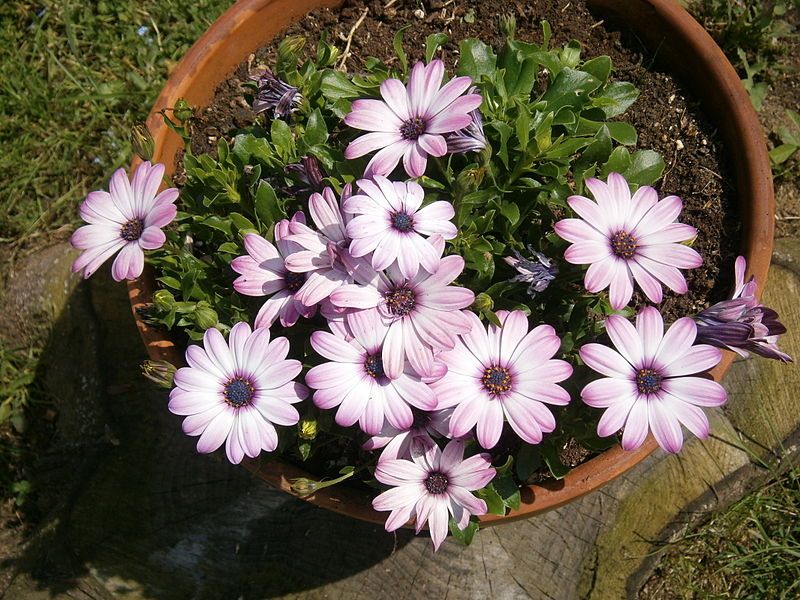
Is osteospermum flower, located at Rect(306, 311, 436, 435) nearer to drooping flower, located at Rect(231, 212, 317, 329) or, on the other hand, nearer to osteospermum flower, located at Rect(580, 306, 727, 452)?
drooping flower, located at Rect(231, 212, 317, 329)

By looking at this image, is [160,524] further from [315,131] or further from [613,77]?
[613,77]

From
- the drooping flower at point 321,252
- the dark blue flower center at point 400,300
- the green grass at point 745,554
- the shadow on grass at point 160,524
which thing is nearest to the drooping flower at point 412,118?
the drooping flower at point 321,252

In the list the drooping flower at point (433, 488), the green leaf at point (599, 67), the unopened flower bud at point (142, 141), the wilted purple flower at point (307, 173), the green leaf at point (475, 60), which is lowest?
the drooping flower at point (433, 488)

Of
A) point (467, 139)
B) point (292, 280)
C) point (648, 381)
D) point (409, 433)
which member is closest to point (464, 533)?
point (409, 433)

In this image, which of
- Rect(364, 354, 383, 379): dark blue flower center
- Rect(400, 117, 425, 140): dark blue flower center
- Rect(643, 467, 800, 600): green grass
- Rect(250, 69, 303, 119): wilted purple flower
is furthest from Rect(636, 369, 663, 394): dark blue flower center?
Rect(643, 467, 800, 600): green grass

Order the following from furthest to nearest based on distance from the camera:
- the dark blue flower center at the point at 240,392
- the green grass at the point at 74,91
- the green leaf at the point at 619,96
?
the green grass at the point at 74,91, the green leaf at the point at 619,96, the dark blue flower center at the point at 240,392

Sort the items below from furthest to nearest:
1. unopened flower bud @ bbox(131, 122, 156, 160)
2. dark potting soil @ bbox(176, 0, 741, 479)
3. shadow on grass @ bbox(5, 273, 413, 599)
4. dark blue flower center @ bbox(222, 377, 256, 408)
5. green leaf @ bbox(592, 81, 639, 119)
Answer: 1. shadow on grass @ bbox(5, 273, 413, 599)
2. dark potting soil @ bbox(176, 0, 741, 479)
3. green leaf @ bbox(592, 81, 639, 119)
4. unopened flower bud @ bbox(131, 122, 156, 160)
5. dark blue flower center @ bbox(222, 377, 256, 408)

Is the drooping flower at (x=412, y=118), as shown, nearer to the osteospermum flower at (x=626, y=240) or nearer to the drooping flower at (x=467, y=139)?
the drooping flower at (x=467, y=139)

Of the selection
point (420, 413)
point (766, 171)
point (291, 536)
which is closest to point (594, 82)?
point (766, 171)
